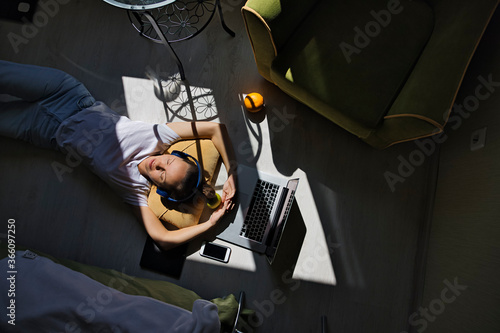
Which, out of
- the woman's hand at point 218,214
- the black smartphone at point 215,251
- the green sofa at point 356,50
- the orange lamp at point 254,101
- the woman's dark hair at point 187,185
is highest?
the green sofa at point 356,50

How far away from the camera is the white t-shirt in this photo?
1.83 metres

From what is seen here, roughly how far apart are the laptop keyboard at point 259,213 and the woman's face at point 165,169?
1.58 ft

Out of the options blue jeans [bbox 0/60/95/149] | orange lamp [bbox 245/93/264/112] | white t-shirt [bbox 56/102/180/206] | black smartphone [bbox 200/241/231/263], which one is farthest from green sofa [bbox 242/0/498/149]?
blue jeans [bbox 0/60/95/149]

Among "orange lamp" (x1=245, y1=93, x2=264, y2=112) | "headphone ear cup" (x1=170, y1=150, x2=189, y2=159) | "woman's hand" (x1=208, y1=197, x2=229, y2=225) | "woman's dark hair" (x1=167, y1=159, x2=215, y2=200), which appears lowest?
"woman's hand" (x1=208, y1=197, x2=229, y2=225)

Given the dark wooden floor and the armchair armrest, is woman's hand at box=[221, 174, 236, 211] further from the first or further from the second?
the armchair armrest

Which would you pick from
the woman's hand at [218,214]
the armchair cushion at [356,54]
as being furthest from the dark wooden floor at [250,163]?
the armchair cushion at [356,54]

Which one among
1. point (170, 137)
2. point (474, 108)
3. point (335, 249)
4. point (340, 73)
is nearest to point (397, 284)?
point (335, 249)

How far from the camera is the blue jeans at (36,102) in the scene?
6.07 ft

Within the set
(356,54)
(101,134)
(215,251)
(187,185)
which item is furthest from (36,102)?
(356,54)

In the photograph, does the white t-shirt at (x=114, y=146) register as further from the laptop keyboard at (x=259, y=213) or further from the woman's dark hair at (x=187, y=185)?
the laptop keyboard at (x=259, y=213)

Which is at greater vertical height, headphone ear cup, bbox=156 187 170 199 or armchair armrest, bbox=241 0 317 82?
armchair armrest, bbox=241 0 317 82

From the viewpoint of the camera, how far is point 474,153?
5.54 ft

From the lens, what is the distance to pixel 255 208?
6.31 feet

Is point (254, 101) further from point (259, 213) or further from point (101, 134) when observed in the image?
point (101, 134)
